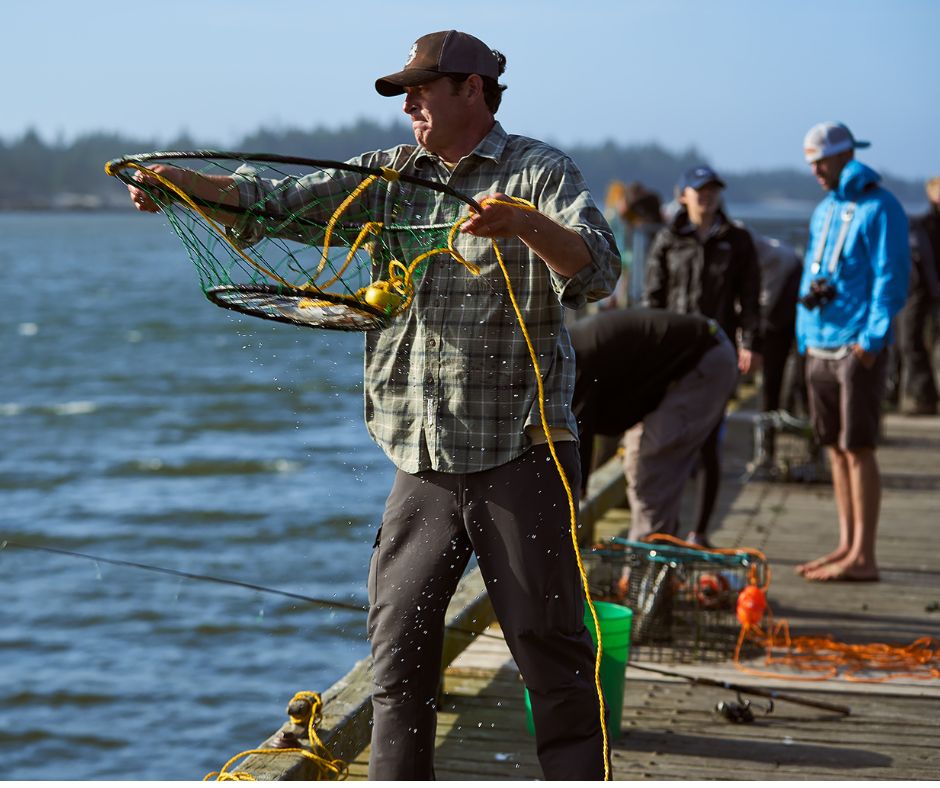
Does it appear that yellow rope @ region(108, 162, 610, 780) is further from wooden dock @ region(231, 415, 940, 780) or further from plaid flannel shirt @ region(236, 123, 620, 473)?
wooden dock @ region(231, 415, 940, 780)

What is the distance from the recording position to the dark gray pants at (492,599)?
3361 mm

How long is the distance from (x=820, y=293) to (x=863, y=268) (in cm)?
22

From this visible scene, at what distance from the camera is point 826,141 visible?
623 cm

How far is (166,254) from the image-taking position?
14062 centimetres

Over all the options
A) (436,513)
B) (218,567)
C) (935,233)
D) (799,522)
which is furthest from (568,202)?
(218,567)

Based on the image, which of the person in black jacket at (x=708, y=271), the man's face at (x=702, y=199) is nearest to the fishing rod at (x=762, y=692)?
the person in black jacket at (x=708, y=271)

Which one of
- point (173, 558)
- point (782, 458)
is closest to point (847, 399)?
point (782, 458)

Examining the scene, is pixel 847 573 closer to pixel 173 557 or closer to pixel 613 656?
pixel 613 656

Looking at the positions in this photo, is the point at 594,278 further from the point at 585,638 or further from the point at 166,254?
the point at 166,254

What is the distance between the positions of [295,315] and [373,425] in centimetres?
57

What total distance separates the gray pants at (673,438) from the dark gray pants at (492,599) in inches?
103

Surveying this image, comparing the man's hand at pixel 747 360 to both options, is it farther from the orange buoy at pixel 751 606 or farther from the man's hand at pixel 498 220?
the man's hand at pixel 498 220

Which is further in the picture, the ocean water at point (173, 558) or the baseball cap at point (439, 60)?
the ocean water at point (173, 558)

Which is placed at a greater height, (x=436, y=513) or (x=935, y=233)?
(x=935, y=233)
